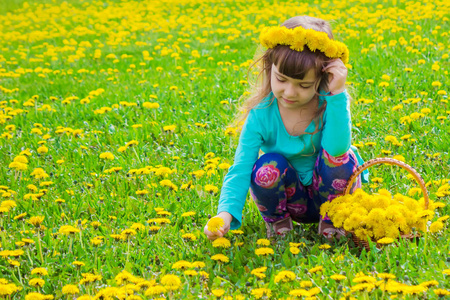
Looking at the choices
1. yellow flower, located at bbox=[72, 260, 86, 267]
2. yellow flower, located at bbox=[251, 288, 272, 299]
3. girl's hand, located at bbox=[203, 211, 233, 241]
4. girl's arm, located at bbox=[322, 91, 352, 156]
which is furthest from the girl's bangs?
yellow flower, located at bbox=[72, 260, 86, 267]

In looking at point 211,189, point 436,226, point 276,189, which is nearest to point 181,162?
point 211,189

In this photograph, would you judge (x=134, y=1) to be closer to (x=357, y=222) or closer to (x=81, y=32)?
(x=81, y=32)

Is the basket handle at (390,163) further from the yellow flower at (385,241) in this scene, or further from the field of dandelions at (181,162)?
the yellow flower at (385,241)

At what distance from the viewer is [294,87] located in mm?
2383

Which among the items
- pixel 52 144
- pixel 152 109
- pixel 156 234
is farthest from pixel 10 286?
pixel 152 109

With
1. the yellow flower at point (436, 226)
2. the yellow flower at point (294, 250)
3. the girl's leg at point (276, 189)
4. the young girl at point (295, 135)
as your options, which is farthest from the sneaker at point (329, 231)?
the yellow flower at point (436, 226)

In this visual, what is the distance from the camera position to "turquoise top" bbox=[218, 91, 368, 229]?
2406 millimetres

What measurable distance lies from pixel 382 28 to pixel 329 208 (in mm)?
4159

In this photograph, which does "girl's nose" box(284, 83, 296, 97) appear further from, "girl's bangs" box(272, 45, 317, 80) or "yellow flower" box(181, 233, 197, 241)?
"yellow flower" box(181, 233, 197, 241)

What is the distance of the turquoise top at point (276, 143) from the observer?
2.41 meters

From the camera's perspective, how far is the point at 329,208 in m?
2.40

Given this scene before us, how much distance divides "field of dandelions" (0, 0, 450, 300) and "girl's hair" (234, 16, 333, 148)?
50 centimetres

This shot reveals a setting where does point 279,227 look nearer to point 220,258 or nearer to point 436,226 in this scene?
point 220,258

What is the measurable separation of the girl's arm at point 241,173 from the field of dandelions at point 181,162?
7.2 inches
